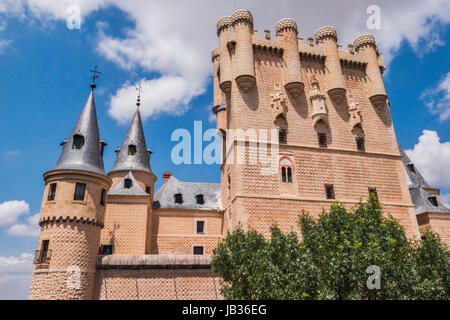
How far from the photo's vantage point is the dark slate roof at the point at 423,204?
87.7ft

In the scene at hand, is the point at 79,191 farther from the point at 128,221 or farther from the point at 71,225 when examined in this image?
the point at 128,221

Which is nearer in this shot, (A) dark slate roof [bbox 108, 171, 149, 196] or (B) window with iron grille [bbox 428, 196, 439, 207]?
(A) dark slate roof [bbox 108, 171, 149, 196]

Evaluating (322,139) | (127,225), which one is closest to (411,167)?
(322,139)

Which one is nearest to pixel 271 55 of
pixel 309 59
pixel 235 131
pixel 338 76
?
pixel 309 59

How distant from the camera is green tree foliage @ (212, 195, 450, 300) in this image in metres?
10.7

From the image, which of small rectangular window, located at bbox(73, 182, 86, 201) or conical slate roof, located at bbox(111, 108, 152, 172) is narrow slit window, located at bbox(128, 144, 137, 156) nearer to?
conical slate roof, located at bbox(111, 108, 152, 172)

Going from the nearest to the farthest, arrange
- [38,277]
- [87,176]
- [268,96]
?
1. [38,277]
2. [87,176]
3. [268,96]

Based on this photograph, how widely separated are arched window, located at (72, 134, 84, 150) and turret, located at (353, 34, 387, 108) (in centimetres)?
2124

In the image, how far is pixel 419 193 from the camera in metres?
28.3

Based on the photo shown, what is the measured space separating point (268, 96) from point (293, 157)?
4906mm

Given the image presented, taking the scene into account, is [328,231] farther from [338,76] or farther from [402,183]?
[338,76]

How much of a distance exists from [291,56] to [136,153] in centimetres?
1556

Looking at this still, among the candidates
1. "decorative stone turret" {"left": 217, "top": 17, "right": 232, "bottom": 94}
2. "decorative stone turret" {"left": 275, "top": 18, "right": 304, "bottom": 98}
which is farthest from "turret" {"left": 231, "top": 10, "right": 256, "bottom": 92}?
"decorative stone turret" {"left": 275, "top": 18, "right": 304, "bottom": 98}

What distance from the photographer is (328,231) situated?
1538cm
